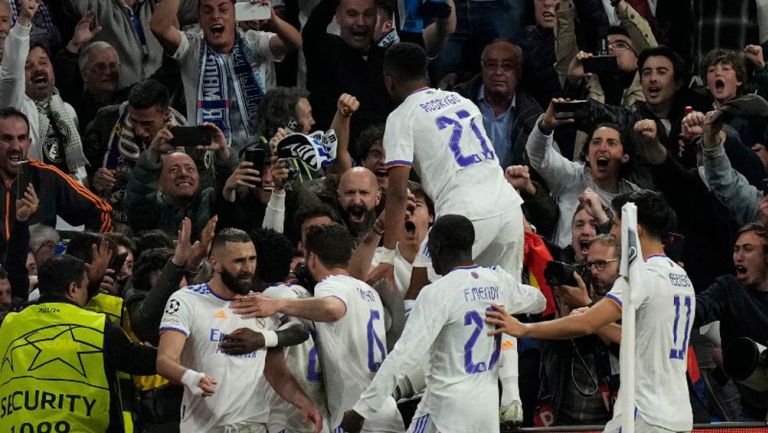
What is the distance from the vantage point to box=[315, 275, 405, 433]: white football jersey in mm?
10602

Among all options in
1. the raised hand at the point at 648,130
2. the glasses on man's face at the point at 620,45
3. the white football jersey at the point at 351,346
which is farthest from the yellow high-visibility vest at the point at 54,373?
the glasses on man's face at the point at 620,45

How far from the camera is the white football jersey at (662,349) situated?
32.8ft

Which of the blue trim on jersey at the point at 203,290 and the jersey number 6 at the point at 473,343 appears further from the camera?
the blue trim on jersey at the point at 203,290

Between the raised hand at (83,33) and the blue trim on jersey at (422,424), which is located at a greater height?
the raised hand at (83,33)

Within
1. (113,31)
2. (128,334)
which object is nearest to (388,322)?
(128,334)

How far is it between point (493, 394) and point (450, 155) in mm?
1876

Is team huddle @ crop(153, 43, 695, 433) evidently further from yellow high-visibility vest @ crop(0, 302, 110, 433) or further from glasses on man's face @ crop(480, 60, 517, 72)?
glasses on man's face @ crop(480, 60, 517, 72)

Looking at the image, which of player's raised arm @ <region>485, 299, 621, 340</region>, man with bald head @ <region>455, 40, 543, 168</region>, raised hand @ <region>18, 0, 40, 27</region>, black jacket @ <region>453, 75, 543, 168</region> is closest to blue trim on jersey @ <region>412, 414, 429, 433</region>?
player's raised arm @ <region>485, 299, 621, 340</region>

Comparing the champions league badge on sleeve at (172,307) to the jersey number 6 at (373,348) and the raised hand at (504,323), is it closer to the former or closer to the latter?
the jersey number 6 at (373,348)

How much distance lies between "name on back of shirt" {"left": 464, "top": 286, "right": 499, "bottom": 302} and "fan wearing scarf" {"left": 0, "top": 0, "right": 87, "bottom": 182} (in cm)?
527

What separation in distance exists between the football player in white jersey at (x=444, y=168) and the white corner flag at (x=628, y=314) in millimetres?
2287

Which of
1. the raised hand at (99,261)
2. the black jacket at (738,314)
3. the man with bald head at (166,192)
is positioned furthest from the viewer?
the man with bald head at (166,192)

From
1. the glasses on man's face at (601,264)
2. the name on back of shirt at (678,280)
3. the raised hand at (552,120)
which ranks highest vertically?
the raised hand at (552,120)

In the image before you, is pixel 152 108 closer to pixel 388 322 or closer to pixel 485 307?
pixel 388 322
